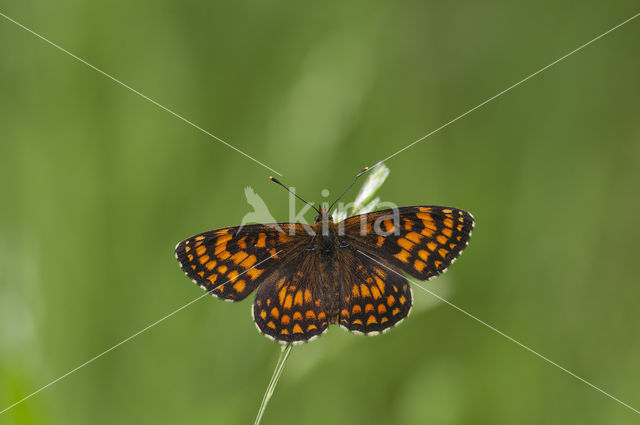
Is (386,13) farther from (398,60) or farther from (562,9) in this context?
(562,9)

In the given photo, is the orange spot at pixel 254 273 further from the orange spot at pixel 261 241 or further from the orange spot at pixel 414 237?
the orange spot at pixel 414 237

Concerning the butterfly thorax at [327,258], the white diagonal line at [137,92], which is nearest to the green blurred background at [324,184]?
the white diagonal line at [137,92]

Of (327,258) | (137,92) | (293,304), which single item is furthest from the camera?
(137,92)

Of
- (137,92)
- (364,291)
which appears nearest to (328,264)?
(364,291)

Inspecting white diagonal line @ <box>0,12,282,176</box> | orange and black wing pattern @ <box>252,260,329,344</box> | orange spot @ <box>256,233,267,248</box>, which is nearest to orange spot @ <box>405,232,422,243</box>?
orange and black wing pattern @ <box>252,260,329,344</box>

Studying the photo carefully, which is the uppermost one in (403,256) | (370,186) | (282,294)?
(370,186)

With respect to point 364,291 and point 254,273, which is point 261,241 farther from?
point 364,291

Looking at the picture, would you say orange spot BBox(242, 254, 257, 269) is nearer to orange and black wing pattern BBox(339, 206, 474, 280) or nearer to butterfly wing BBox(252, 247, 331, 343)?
butterfly wing BBox(252, 247, 331, 343)
